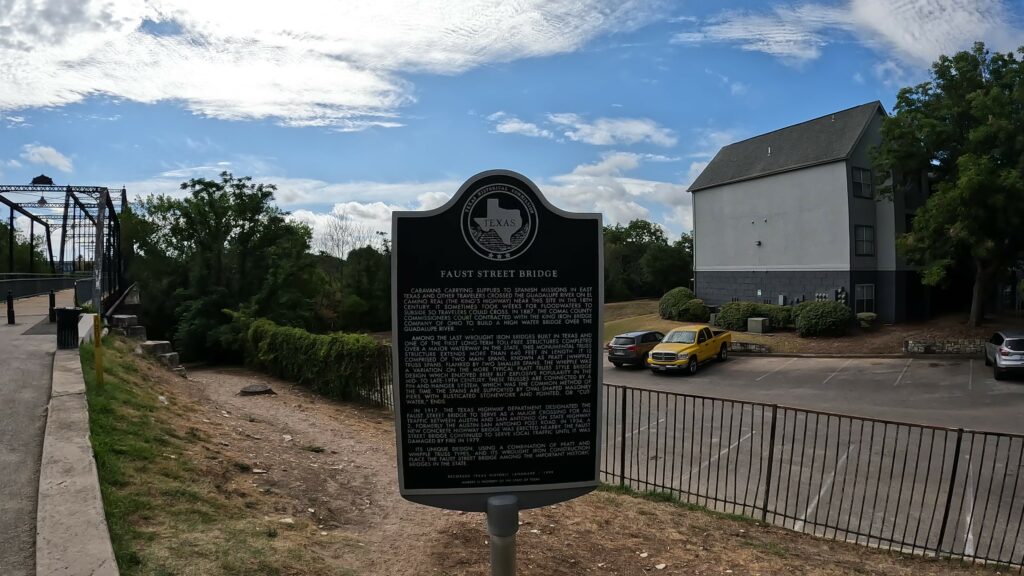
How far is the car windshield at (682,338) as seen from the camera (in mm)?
23844

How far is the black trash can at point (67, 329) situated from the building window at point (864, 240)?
105 feet

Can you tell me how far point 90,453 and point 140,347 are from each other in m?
11.3

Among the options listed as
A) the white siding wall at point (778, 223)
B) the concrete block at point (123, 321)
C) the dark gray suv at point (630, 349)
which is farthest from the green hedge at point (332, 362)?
the white siding wall at point (778, 223)

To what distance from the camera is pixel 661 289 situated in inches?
2451

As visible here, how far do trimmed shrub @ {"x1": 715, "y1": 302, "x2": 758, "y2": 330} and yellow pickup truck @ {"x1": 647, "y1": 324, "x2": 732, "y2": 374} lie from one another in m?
6.86

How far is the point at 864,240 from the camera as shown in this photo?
31.9 m

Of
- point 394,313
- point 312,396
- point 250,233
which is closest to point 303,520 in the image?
point 394,313

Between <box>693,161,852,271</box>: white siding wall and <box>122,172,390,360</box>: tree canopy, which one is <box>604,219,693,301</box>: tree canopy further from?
<box>122,172,390,360</box>: tree canopy

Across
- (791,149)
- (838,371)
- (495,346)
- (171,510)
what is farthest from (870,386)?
(171,510)

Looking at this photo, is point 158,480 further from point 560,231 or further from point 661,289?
point 661,289

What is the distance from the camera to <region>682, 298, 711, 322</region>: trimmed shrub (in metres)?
36.1

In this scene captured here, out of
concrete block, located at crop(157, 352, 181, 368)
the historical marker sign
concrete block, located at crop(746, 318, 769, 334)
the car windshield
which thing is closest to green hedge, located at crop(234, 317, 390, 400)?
concrete block, located at crop(157, 352, 181, 368)

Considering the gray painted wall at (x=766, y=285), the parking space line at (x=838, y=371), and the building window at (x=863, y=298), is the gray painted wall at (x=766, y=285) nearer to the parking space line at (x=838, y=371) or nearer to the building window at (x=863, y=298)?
the building window at (x=863, y=298)

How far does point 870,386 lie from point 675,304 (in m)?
17.4
